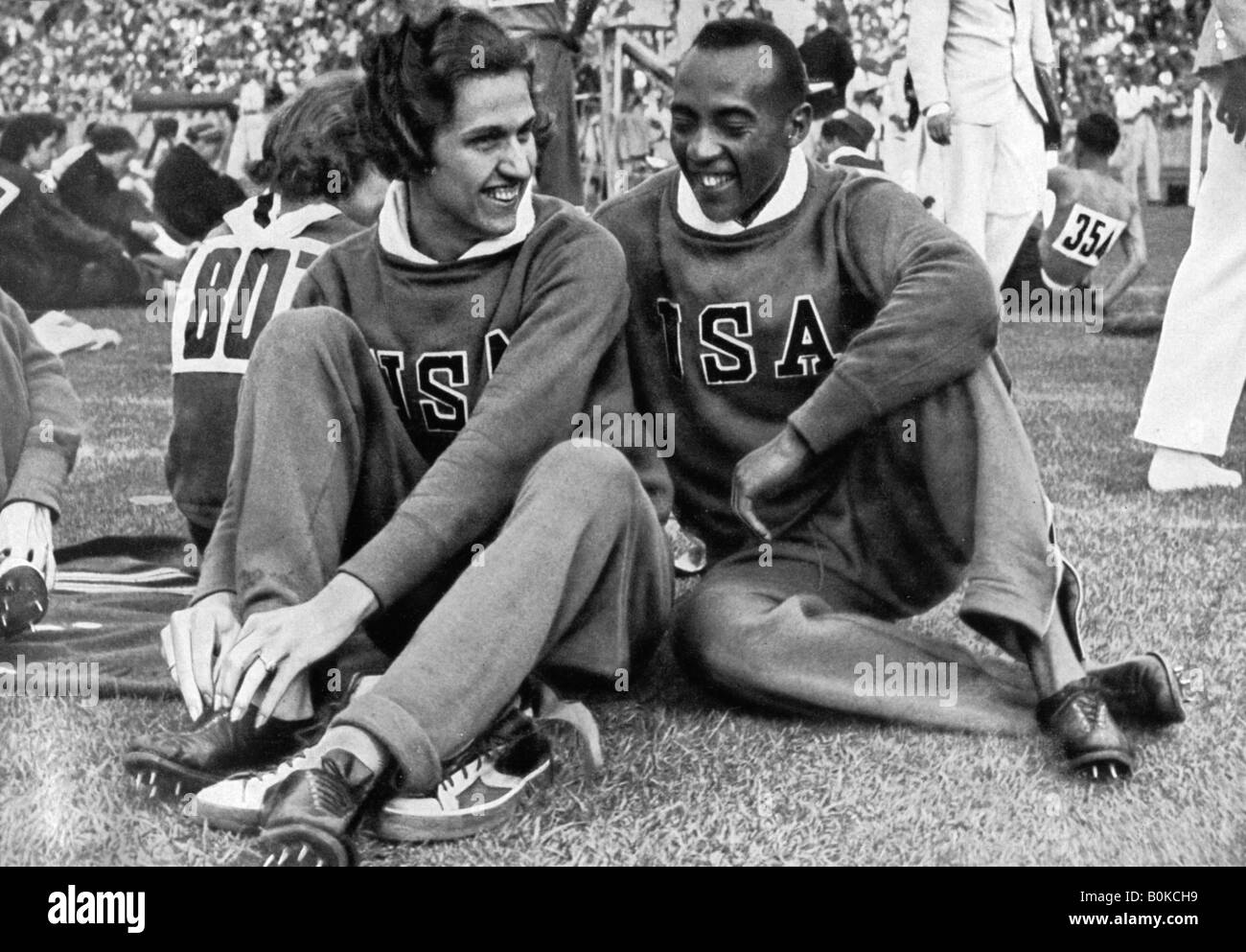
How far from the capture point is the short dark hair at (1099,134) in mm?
4516

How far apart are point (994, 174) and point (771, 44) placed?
1924 mm

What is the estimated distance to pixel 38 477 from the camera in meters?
2.89

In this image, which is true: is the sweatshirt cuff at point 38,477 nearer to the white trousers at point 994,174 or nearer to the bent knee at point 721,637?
the bent knee at point 721,637

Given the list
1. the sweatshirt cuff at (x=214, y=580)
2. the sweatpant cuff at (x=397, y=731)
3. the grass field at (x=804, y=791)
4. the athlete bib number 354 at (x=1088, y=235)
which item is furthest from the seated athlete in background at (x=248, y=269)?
A: the athlete bib number 354 at (x=1088, y=235)

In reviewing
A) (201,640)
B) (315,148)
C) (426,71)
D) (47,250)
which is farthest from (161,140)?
(201,640)

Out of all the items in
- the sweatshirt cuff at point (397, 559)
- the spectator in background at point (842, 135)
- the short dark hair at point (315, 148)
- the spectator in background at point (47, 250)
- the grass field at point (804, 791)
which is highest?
the short dark hair at point (315, 148)

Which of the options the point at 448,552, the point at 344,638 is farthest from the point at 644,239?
the point at 344,638

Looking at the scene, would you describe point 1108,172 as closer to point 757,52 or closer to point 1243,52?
point 1243,52

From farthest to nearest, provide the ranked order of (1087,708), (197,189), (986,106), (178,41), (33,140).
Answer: (33,140)
(197,189)
(986,106)
(178,41)
(1087,708)

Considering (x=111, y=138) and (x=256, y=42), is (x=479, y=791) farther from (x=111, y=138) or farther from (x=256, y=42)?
(x=111, y=138)

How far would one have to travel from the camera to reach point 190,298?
2.83m

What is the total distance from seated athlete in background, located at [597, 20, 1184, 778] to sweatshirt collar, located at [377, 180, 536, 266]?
0.22 metres

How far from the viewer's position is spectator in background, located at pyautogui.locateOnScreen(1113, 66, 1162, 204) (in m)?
3.83

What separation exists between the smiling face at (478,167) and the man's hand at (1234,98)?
5.87ft
